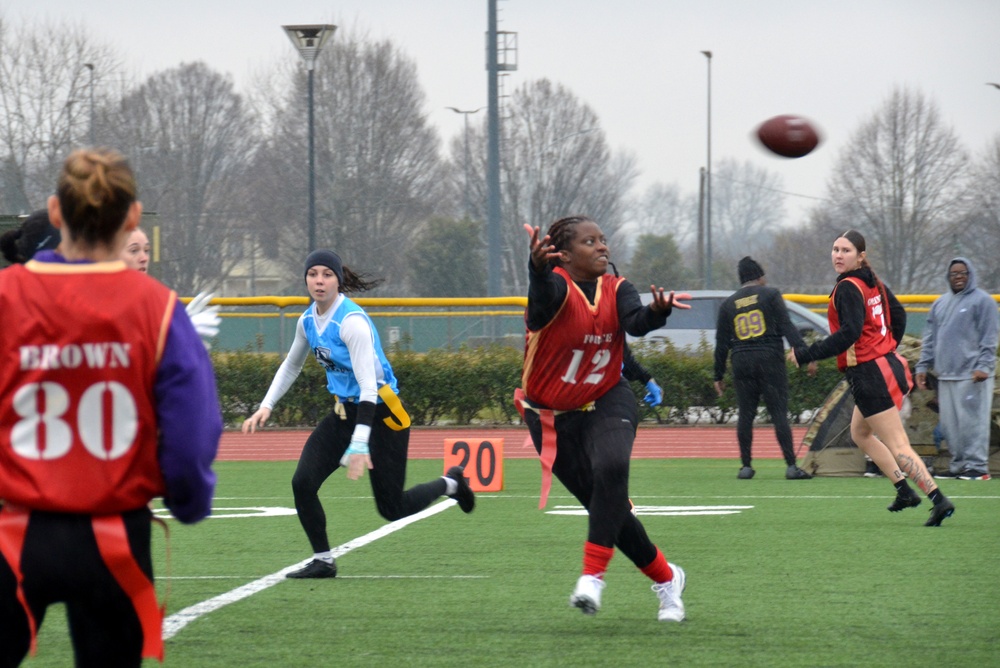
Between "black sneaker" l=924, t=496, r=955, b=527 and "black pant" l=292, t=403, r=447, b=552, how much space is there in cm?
369

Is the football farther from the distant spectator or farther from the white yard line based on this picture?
the distant spectator

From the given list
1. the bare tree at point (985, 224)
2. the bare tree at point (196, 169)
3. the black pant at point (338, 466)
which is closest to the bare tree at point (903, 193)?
the bare tree at point (985, 224)

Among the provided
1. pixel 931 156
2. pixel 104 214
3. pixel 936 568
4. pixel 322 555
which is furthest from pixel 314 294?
pixel 931 156

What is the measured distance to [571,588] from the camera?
7.37 meters

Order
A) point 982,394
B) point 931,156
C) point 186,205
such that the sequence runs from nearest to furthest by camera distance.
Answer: point 982,394 < point 931,156 < point 186,205

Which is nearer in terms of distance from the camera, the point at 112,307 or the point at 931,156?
the point at 112,307

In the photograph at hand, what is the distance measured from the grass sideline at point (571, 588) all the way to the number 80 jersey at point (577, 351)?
3.40ft

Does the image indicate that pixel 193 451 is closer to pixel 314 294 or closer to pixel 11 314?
pixel 11 314

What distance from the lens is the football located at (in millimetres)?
10719

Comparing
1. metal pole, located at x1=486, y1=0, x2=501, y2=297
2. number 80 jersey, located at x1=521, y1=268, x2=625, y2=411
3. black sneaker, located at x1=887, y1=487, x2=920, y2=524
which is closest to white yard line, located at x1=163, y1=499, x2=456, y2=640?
number 80 jersey, located at x1=521, y1=268, x2=625, y2=411

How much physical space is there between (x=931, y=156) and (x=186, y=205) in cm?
2534

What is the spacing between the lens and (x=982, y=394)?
Result: 13336 millimetres

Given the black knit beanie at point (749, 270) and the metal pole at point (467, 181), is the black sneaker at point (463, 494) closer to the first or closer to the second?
the black knit beanie at point (749, 270)

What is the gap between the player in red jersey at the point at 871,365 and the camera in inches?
378
